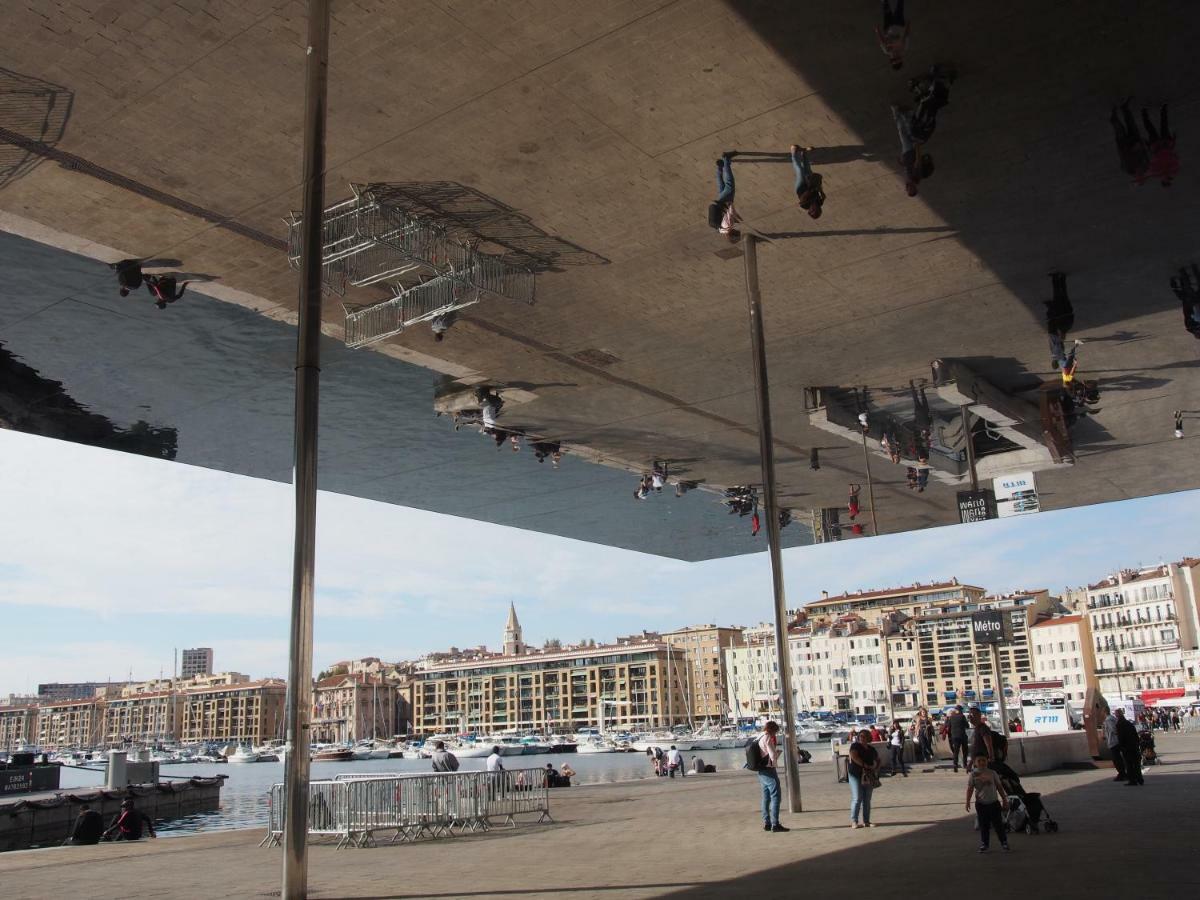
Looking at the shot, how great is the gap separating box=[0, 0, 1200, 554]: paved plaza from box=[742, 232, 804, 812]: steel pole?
397mm

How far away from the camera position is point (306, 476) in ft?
28.9

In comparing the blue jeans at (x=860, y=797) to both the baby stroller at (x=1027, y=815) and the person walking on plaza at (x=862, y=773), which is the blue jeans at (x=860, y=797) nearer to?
the person walking on plaza at (x=862, y=773)

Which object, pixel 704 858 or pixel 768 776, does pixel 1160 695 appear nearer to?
pixel 768 776

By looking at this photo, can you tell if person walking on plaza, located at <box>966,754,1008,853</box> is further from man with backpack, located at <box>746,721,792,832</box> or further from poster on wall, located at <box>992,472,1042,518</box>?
poster on wall, located at <box>992,472,1042,518</box>

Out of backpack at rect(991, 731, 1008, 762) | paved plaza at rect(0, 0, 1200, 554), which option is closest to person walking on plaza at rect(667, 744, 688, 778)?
paved plaza at rect(0, 0, 1200, 554)

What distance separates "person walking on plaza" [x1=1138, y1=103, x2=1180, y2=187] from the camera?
11078 millimetres

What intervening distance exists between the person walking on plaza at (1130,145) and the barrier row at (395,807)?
38.5ft

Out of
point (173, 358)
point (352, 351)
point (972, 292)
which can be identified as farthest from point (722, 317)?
point (173, 358)

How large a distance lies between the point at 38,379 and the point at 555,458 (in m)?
10.8

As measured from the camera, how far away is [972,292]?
637 inches

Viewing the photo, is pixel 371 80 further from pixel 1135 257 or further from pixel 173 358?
pixel 1135 257

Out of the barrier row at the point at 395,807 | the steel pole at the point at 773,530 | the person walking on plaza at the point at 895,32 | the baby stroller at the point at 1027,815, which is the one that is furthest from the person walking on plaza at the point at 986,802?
the barrier row at the point at 395,807

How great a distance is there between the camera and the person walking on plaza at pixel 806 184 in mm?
11719

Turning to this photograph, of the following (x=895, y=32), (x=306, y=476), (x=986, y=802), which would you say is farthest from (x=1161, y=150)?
(x=306, y=476)
